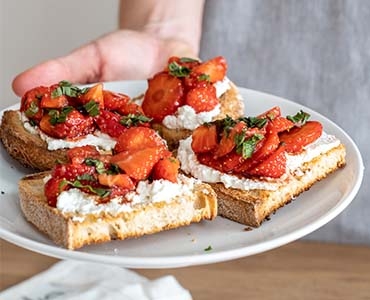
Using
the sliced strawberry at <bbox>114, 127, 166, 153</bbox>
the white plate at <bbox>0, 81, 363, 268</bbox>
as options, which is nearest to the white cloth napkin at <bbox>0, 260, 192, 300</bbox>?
the white plate at <bbox>0, 81, 363, 268</bbox>

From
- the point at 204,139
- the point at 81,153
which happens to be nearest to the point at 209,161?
the point at 204,139

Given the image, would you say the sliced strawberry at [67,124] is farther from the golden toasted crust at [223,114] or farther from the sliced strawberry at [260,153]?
the sliced strawberry at [260,153]

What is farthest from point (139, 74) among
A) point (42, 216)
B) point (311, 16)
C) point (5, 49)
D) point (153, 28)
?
point (5, 49)

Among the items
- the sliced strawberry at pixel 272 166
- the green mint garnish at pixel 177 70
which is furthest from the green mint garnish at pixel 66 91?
the sliced strawberry at pixel 272 166

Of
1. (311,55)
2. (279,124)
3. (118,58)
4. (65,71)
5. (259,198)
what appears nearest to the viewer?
(259,198)

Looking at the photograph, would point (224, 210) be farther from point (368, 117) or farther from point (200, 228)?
point (368, 117)

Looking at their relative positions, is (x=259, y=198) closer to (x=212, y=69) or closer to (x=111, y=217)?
(x=111, y=217)

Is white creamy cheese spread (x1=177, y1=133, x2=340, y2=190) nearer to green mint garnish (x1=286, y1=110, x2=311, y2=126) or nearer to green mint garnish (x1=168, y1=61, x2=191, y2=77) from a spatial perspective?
green mint garnish (x1=286, y1=110, x2=311, y2=126)
